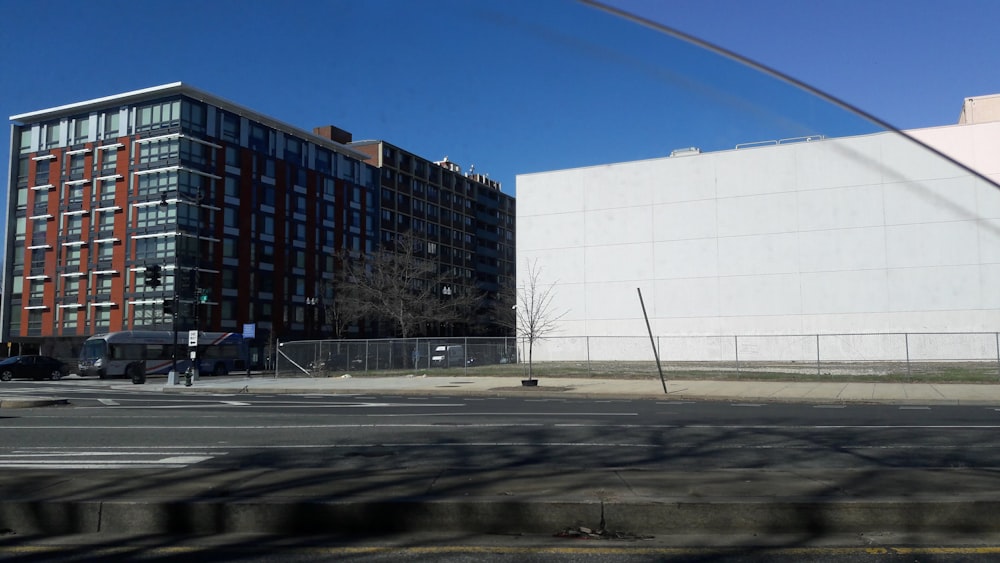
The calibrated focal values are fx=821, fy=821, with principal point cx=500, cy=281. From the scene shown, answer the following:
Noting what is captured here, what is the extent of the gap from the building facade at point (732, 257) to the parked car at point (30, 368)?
Answer: 3109cm

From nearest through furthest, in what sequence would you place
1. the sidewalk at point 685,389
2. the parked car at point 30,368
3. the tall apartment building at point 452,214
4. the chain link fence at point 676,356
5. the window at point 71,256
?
Answer: the sidewalk at point 685,389 → the chain link fence at point 676,356 → the parked car at point 30,368 → the window at point 71,256 → the tall apartment building at point 452,214

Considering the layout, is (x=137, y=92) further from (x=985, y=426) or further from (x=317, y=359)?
(x=985, y=426)

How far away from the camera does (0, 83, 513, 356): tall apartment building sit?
2785 inches

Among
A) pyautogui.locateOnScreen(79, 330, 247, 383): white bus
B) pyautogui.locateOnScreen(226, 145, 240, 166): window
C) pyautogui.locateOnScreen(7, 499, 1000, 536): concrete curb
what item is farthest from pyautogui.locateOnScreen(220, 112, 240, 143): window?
pyautogui.locateOnScreen(7, 499, 1000, 536): concrete curb

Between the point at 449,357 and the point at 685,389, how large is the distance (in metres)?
18.3

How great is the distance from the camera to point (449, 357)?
43.8 meters

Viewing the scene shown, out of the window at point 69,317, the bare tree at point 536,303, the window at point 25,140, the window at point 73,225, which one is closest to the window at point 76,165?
the window at point 73,225

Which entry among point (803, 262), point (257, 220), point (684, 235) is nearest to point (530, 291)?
point (684, 235)

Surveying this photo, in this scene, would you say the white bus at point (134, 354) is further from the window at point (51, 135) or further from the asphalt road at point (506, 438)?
the asphalt road at point (506, 438)

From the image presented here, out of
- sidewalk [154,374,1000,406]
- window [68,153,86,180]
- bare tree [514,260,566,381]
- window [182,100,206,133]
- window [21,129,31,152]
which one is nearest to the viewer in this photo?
sidewalk [154,374,1000,406]

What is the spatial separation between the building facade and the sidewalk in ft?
36.6

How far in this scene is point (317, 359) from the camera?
43125 millimetres

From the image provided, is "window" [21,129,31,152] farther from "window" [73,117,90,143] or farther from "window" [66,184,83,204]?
"window" [66,184,83,204]

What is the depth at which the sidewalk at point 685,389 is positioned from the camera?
23.6 m
